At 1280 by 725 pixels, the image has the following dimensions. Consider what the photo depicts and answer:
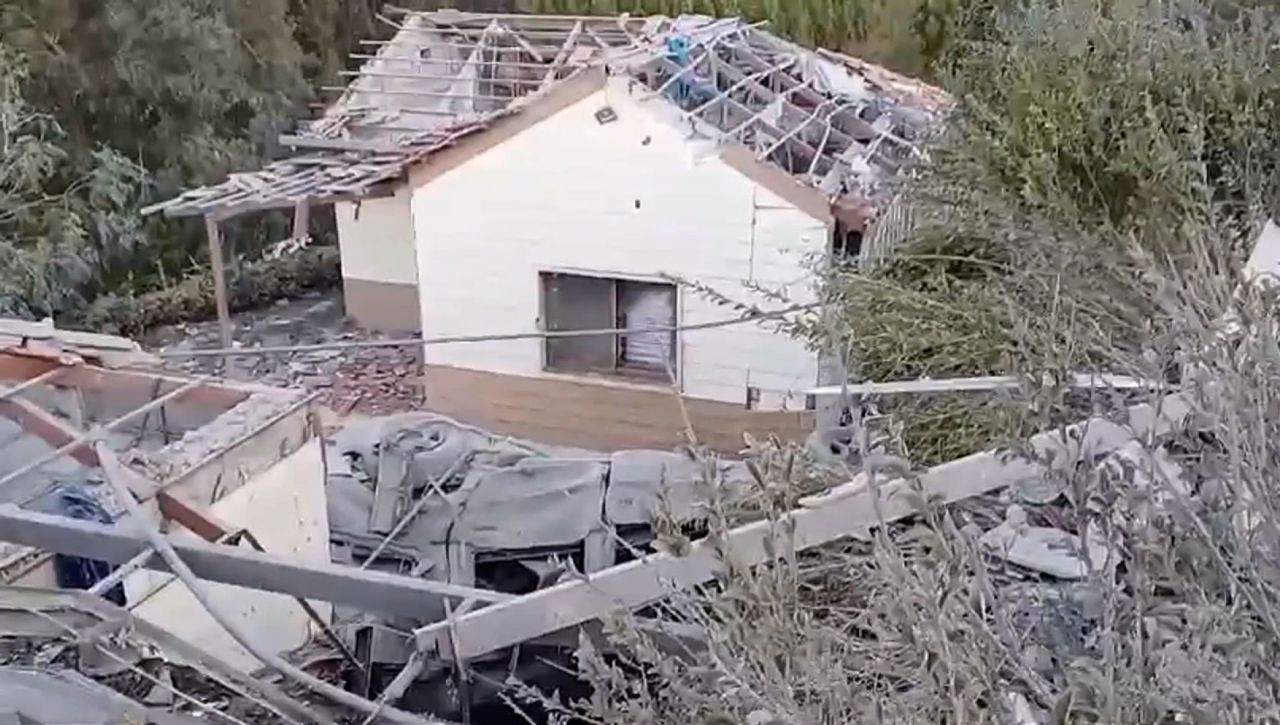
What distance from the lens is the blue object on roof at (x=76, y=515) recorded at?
665 centimetres

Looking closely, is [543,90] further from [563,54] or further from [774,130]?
[563,54]

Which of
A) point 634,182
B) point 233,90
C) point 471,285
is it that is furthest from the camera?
point 233,90

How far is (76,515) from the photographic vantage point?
6.68 m

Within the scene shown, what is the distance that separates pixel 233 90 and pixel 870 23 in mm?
9885

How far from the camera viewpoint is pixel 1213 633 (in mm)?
2094

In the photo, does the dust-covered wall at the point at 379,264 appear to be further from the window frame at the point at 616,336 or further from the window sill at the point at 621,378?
the window sill at the point at 621,378

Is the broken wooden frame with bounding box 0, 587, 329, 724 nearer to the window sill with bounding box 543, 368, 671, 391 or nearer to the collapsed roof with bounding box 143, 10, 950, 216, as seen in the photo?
the collapsed roof with bounding box 143, 10, 950, 216

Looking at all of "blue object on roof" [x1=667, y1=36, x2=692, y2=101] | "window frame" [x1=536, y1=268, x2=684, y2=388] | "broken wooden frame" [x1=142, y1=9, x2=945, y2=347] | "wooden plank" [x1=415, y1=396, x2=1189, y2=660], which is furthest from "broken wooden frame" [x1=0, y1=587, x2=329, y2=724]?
"blue object on roof" [x1=667, y1=36, x2=692, y2=101]

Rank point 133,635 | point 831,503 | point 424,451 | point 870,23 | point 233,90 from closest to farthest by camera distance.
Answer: point 831,503
point 133,635
point 424,451
point 233,90
point 870,23

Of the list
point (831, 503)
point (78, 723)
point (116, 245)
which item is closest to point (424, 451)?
point (78, 723)

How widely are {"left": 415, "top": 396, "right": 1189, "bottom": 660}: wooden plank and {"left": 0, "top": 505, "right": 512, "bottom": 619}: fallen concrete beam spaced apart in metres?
0.16

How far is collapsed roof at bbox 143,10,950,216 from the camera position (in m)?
11.8

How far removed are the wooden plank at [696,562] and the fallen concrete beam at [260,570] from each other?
0.52 feet

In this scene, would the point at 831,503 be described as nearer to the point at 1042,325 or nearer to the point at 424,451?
the point at 1042,325
